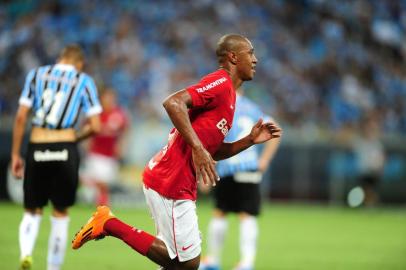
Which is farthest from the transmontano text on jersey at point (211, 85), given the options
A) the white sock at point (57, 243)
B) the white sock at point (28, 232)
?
the white sock at point (28, 232)

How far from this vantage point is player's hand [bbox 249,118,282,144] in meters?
6.14

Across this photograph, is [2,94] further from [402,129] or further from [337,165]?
[402,129]

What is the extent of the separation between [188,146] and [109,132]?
10.1 metres

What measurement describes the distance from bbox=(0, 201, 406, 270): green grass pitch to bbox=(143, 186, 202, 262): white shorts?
320 cm

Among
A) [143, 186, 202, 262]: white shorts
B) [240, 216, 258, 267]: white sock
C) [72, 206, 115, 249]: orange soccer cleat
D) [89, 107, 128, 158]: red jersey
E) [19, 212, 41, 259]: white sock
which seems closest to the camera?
[143, 186, 202, 262]: white shorts

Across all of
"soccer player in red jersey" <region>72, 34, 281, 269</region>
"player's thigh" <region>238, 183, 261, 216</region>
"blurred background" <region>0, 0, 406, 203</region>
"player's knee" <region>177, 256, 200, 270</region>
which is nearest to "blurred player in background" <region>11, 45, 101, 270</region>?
"soccer player in red jersey" <region>72, 34, 281, 269</region>

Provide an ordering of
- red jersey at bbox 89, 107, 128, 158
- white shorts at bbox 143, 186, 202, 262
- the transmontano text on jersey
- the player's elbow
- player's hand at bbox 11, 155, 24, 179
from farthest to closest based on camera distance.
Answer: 1. red jersey at bbox 89, 107, 128, 158
2. the player's elbow
3. player's hand at bbox 11, 155, 24, 179
4. white shorts at bbox 143, 186, 202, 262
5. the transmontano text on jersey

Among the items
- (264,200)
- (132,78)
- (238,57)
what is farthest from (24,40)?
(238,57)

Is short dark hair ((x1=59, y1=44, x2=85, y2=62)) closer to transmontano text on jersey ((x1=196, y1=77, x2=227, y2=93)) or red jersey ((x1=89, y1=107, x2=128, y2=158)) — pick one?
transmontano text on jersey ((x1=196, y1=77, x2=227, y2=93))

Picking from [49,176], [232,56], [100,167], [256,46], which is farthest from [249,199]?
[256,46]

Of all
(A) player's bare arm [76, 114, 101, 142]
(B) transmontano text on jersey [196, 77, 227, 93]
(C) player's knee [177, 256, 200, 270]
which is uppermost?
(B) transmontano text on jersey [196, 77, 227, 93]

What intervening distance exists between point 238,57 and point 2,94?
44.6 feet

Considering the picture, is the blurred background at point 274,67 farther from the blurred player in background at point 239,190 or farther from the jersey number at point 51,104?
the jersey number at point 51,104

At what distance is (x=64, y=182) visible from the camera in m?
7.54
